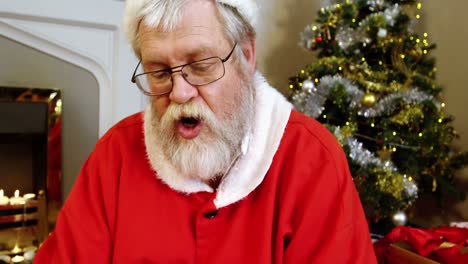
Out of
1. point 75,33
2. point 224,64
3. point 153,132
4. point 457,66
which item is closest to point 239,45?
point 224,64

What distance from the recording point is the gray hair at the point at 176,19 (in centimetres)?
90

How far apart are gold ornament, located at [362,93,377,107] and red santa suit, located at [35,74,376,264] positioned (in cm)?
76

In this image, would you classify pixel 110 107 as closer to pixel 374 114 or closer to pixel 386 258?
→ pixel 374 114

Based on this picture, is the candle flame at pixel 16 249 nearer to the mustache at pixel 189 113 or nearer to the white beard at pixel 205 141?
the white beard at pixel 205 141

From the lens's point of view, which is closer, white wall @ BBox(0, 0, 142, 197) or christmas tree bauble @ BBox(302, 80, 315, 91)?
white wall @ BBox(0, 0, 142, 197)

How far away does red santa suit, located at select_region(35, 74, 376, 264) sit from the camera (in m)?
0.92

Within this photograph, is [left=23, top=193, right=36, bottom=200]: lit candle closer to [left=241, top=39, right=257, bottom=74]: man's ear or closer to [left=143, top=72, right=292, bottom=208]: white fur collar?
[left=143, top=72, right=292, bottom=208]: white fur collar

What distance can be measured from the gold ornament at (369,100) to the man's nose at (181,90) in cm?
103

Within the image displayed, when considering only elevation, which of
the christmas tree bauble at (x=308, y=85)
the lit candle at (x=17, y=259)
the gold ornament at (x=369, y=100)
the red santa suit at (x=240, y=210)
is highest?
the christmas tree bauble at (x=308, y=85)

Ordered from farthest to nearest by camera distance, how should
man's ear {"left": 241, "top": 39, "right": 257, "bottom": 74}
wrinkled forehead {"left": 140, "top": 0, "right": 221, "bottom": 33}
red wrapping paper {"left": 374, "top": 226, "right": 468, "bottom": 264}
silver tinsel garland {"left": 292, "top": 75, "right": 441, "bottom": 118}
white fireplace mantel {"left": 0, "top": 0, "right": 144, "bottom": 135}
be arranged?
silver tinsel garland {"left": 292, "top": 75, "right": 441, "bottom": 118}
white fireplace mantel {"left": 0, "top": 0, "right": 144, "bottom": 135}
red wrapping paper {"left": 374, "top": 226, "right": 468, "bottom": 264}
man's ear {"left": 241, "top": 39, "right": 257, "bottom": 74}
wrinkled forehead {"left": 140, "top": 0, "right": 221, "bottom": 33}

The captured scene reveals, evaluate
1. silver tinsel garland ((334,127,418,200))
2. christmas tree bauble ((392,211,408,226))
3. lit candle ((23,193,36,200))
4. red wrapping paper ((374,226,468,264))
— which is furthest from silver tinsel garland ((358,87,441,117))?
lit candle ((23,193,36,200))

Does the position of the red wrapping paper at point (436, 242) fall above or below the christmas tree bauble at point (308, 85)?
below

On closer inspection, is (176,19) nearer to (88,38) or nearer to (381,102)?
(88,38)

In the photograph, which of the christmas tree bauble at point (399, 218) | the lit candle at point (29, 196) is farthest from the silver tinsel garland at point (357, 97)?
the lit candle at point (29, 196)
